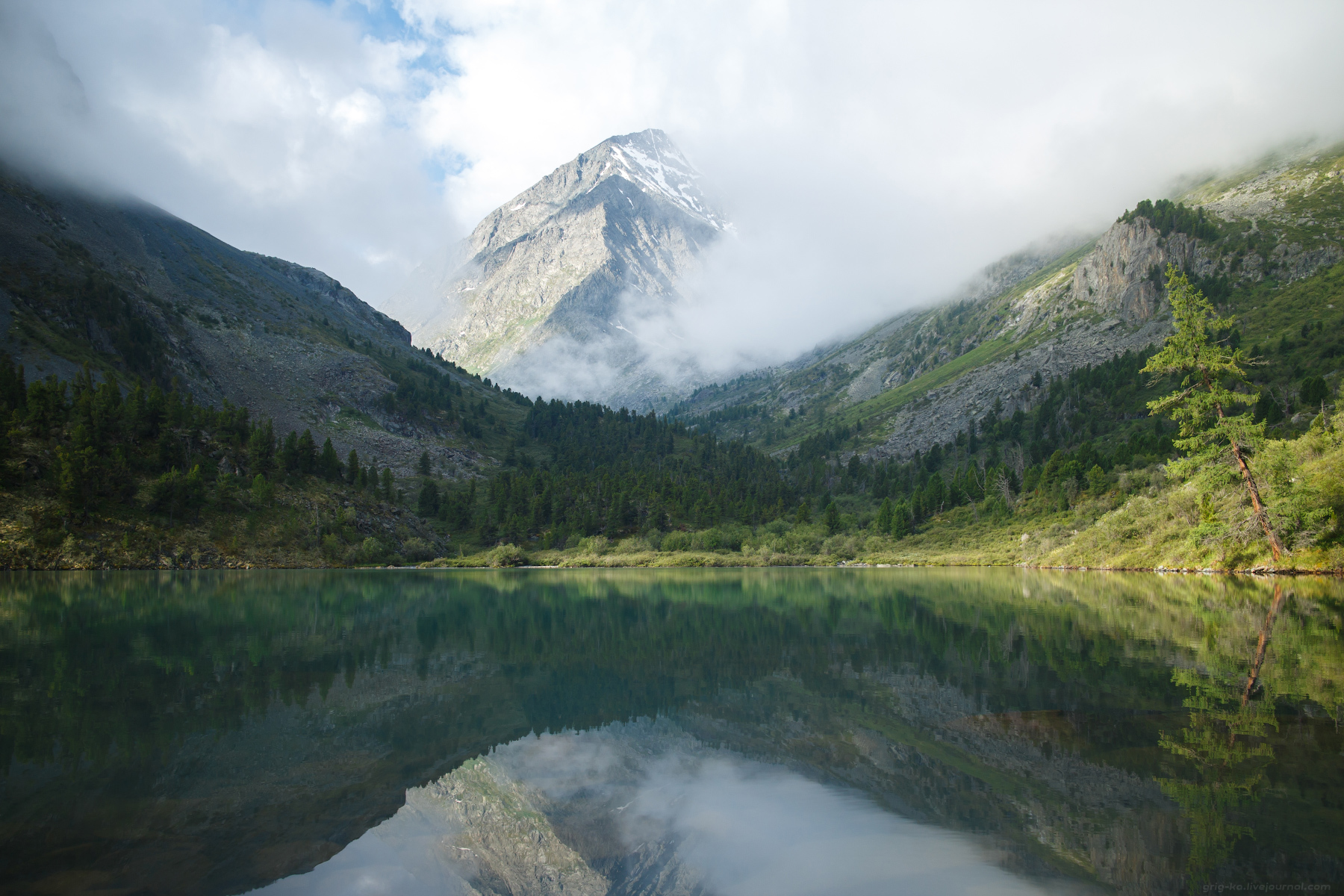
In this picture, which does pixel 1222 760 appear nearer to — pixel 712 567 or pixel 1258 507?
pixel 1258 507

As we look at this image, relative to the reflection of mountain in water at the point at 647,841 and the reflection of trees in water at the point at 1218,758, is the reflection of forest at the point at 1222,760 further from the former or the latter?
the reflection of mountain in water at the point at 647,841

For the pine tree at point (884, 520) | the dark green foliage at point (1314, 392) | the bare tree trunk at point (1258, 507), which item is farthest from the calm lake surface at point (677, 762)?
the pine tree at point (884, 520)

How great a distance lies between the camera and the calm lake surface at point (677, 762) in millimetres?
9703

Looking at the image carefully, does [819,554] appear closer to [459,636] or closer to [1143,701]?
[459,636]

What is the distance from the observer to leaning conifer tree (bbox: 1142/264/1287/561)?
177ft

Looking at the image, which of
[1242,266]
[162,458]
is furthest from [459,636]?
[1242,266]

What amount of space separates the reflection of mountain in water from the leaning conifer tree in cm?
5495

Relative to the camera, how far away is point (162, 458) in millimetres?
94438

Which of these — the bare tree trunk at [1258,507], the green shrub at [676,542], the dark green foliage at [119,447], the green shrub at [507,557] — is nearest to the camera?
the bare tree trunk at [1258,507]

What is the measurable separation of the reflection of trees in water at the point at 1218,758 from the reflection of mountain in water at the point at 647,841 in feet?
9.23

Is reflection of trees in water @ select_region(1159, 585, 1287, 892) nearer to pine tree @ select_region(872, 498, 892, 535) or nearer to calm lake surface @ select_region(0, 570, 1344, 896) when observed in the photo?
calm lake surface @ select_region(0, 570, 1344, 896)

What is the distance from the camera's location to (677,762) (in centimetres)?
1511

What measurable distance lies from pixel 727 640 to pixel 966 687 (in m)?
13.6

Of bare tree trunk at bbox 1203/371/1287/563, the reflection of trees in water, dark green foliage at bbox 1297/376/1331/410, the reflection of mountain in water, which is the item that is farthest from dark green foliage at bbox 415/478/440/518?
dark green foliage at bbox 1297/376/1331/410
